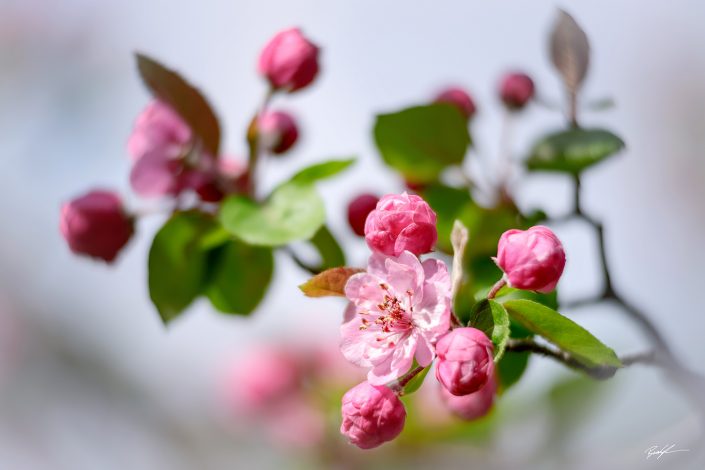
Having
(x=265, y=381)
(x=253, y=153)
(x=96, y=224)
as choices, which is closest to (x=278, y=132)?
(x=253, y=153)

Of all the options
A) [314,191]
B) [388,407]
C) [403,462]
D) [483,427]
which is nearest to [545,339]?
[388,407]

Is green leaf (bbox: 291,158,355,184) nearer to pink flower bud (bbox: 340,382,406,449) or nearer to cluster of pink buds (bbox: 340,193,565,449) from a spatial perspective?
cluster of pink buds (bbox: 340,193,565,449)

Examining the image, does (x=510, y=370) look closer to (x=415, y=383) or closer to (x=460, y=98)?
(x=415, y=383)

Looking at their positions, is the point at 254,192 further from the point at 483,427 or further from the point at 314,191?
the point at 483,427

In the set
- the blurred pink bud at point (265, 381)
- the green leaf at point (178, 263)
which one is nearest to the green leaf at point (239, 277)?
the green leaf at point (178, 263)

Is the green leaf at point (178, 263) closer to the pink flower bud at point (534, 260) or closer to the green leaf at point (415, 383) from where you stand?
the green leaf at point (415, 383)

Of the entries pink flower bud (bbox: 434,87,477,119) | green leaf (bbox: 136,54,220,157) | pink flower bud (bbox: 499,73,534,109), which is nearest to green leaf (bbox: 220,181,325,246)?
green leaf (bbox: 136,54,220,157)
